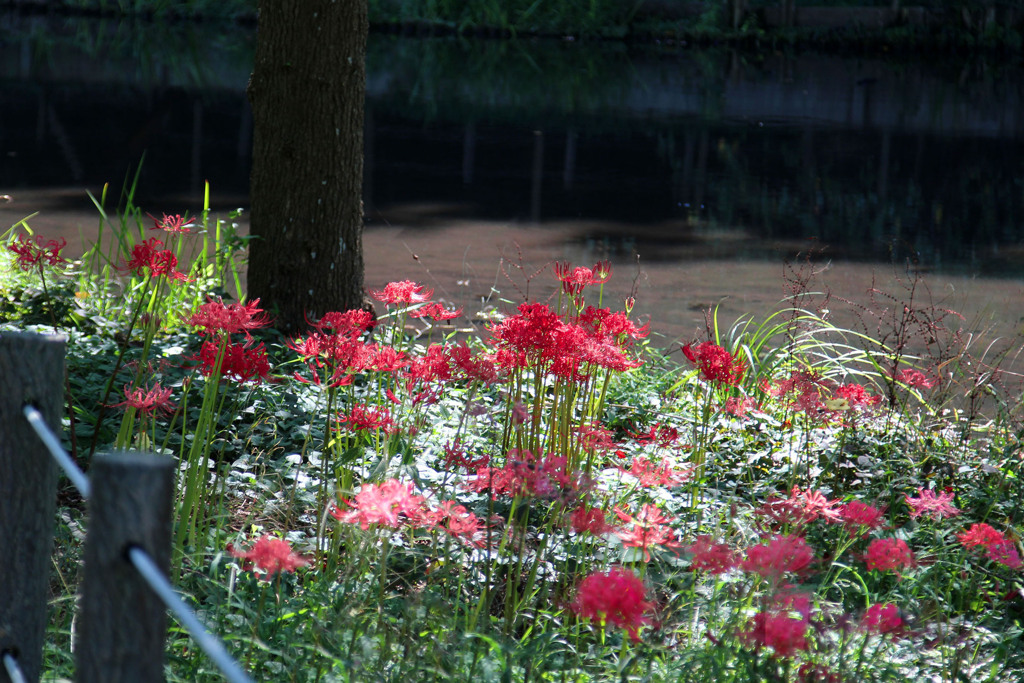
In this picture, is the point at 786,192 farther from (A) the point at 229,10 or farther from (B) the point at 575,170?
(A) the point at 229,10

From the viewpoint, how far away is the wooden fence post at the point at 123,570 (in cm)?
125

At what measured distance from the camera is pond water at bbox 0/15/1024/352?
21.9ft

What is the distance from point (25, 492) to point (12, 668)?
11.2 inches

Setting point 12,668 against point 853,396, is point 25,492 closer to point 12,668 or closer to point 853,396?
point 12,668

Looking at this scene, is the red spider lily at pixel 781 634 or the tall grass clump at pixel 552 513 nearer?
the red spider lily at pixel 781 634

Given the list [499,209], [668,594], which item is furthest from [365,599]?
[499,209]

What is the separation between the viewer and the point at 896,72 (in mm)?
19094

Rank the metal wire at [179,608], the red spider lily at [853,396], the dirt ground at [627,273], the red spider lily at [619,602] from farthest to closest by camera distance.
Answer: the dirt ground at [627,273]
the red spider lily at [853,396]
the red spider lily at [619,602]
the metal wire at [179,608]

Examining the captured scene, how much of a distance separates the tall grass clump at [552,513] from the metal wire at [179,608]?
0.58m

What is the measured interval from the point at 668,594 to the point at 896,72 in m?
18.3

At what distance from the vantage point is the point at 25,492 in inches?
70.0

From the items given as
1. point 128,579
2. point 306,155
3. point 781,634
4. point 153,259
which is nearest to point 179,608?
point 128,579

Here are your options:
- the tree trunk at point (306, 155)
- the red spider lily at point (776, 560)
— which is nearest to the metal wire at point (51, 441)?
the red spider lily at point (776, 560)

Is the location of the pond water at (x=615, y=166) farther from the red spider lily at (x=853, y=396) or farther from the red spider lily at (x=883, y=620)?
the red spider lily at (x=883, y=620)
